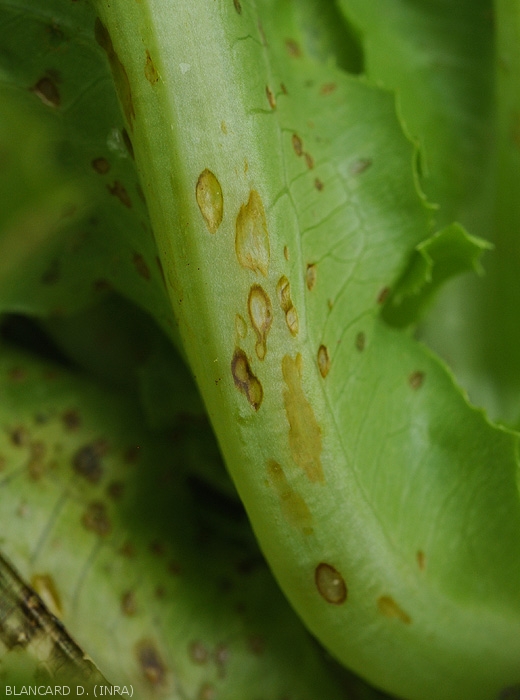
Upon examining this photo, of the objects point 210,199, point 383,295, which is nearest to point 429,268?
point 383,295

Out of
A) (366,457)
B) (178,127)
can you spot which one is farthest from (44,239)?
(366,457)

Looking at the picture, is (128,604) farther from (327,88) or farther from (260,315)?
(327,88)

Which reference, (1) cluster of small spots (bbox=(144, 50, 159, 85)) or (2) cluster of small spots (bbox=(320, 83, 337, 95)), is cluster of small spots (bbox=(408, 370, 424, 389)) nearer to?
(2) cluster of small spots (bbox=(320, 83, 337, 95))

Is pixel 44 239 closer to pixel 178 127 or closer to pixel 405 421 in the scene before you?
pixel 178 127

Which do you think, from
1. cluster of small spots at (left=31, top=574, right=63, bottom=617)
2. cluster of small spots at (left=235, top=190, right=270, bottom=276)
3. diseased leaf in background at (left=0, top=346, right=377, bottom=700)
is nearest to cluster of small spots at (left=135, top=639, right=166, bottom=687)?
diseased leaf in background at (left=0, top=346, right=377, bottom=700)

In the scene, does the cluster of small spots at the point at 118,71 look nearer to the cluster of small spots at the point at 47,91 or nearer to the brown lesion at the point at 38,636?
the cluster of small spots at the point at 47,91

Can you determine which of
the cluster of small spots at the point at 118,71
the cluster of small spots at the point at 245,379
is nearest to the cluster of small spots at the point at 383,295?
the cluster of small spots at the point at 245,379
